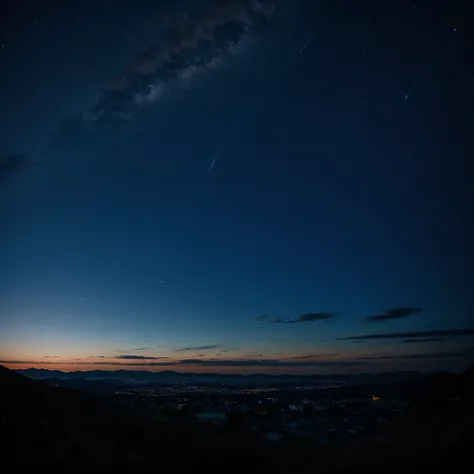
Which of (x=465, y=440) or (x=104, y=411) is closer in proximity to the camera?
(x=465, y=440)

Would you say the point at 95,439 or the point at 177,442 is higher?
the point at 95,439

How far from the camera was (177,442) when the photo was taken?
115 feet

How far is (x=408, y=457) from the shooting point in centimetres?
2452

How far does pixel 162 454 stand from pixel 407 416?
2049 cm

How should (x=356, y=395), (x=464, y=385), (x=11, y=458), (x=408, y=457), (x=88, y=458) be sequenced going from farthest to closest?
(x=356, y=395)
(x=464, y=385)
(x=88, y=458)
(x=408, y=457)
(x=11, y=458)

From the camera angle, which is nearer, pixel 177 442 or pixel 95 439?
pixel 95 439

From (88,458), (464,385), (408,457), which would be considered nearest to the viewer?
(408,457)

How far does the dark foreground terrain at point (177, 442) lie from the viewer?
2416 centimetres

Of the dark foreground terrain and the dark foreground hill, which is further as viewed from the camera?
the dark foreground hill

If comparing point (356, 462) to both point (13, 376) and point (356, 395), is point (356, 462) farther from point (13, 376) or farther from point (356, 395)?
point (356, 395)

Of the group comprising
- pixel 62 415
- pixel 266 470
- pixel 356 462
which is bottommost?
pixel 266 470

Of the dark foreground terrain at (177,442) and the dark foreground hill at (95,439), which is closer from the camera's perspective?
the dark foreground terrain at (177,442)

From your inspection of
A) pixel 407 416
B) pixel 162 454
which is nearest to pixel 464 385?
pixel 407 416

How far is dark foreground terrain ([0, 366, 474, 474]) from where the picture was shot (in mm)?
24156
